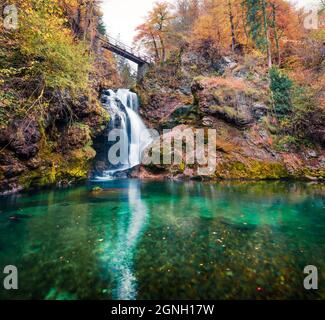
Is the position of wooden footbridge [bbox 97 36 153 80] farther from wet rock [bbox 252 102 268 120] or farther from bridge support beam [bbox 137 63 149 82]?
wet rock [bbox 252 102 268 120]

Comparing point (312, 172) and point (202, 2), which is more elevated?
point (202, 2)

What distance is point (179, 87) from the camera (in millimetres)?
24406

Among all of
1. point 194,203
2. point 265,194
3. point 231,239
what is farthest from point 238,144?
point 231,239

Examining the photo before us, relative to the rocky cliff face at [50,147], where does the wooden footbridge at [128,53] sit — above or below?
above

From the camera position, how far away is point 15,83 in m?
9.91

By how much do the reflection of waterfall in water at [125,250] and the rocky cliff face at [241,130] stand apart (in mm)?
9027

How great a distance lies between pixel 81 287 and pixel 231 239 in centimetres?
335

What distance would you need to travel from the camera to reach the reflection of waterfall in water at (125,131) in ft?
62.4

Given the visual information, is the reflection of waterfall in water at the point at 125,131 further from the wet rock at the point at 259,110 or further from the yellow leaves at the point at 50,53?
the wet rock at the point at 259,110

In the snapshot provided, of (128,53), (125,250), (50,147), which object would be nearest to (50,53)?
(50,147)

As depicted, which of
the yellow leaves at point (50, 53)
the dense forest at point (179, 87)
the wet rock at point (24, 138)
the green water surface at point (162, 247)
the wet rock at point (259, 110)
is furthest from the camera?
the wet rock at point (259, 110)

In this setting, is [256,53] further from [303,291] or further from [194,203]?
[303,291]

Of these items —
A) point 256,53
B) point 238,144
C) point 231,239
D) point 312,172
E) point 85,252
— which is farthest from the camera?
point 256,53

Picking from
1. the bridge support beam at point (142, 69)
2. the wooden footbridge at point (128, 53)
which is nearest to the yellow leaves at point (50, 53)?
the wooden footbridge at point (128, 53)
